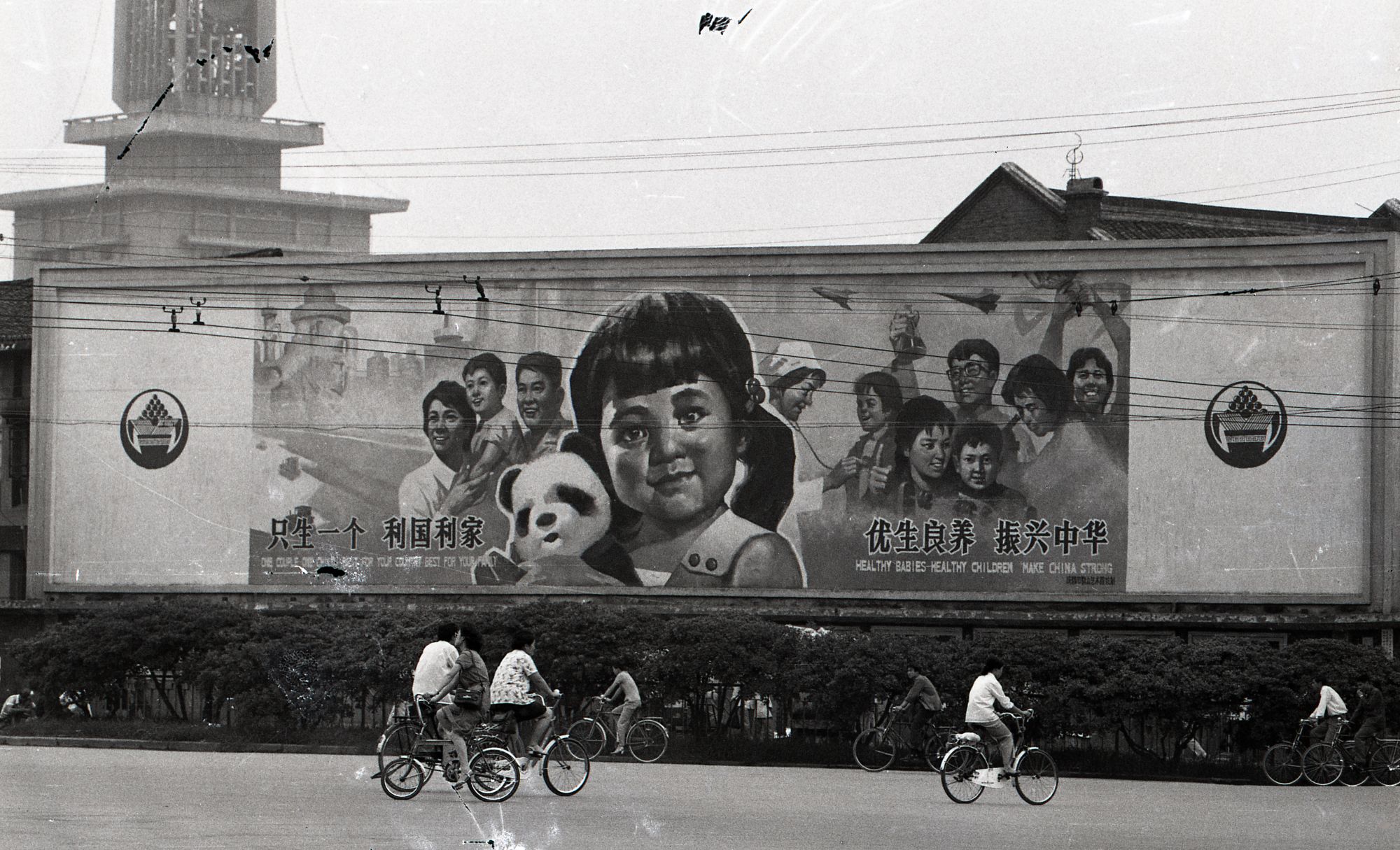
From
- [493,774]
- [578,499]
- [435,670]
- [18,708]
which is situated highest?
[578,499]

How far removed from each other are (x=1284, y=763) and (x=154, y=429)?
26.0 metres

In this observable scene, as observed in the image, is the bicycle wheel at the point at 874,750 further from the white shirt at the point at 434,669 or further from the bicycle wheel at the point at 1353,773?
the white shirt at the point at 434,669

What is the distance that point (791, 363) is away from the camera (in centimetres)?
3731

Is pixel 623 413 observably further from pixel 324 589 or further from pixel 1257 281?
pixel 1257 281

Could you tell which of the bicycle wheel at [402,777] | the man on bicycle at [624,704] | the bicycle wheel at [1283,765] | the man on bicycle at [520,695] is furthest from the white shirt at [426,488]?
the bicycle wheel at [402,777]

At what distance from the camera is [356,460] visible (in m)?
39.2

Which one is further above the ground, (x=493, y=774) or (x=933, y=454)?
(x=933, y=454)

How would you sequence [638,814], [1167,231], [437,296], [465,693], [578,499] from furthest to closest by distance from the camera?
[1167,231]
[437,296]
[578,499]
[465,693]
[638,814]

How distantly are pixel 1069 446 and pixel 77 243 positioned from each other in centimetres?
8317

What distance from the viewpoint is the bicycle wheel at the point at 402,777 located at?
16938mm

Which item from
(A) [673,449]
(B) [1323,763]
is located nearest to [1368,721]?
(B) [1323,763]

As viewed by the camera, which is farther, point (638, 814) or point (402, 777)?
point (402, 777)

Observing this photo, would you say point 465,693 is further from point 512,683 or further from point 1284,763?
point 1284,763

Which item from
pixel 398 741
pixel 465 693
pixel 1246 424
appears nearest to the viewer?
pixel 465 693
